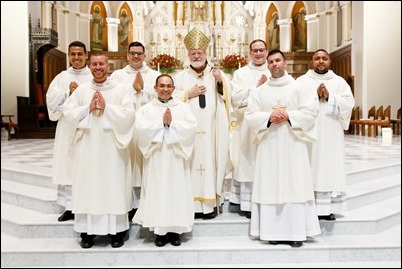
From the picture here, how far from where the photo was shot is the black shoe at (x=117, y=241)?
502 cm

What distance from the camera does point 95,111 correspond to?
490 cm

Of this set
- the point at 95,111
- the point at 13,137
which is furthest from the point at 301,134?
the point at 13,137

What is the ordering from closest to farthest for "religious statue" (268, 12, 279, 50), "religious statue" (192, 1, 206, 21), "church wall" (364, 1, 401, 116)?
"church wall" (364, 1, 401, 116)
"religious statue" (192, 1, 206, 21)
"religious statue" (268, 12, 279, 50)

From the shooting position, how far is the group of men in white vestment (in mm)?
4898

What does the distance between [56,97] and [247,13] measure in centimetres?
1672

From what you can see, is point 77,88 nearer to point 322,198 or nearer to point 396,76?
point 322,198

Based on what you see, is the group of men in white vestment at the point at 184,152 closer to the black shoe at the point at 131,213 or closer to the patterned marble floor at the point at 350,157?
the black shoe at the point at 131,213

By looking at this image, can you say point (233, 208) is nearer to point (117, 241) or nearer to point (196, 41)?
point (117, 241)

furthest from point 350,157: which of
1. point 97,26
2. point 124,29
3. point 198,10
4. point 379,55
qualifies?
point 97,26

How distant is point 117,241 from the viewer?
5.04 metres

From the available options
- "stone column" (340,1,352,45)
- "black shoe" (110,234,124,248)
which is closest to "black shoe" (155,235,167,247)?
"black shoe" (110,234,124,248)

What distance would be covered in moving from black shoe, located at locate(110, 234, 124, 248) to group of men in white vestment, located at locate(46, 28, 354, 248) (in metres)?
0.01

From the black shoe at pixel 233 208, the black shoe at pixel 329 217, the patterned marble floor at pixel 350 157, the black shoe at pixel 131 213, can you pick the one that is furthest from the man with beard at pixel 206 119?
the patterned marble floor at pixel 350 157

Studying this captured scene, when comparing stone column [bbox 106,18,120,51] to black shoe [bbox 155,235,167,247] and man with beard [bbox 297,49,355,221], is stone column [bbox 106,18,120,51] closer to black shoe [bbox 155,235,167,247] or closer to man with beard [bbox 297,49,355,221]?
man with beard [bbox 297,49,355,221]
